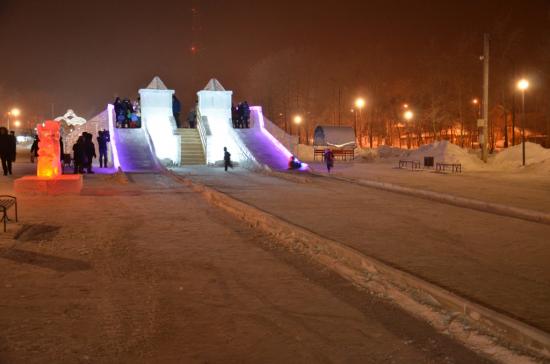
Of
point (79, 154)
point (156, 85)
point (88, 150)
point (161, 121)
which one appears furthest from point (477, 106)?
point (79, 154)

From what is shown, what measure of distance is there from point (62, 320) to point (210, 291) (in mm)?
1699

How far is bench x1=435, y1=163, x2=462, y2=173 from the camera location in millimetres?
27334

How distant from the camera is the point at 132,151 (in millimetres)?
30328

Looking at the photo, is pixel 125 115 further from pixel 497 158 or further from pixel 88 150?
pixel 497 158

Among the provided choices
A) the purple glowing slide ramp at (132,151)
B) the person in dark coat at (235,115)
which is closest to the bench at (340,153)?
the person in dark coat at (235,115)

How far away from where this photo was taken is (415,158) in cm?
3416

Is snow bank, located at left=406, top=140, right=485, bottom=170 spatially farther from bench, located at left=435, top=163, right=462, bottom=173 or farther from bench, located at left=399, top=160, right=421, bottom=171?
bench, located at left=399, top=160, right=421, bottom=171

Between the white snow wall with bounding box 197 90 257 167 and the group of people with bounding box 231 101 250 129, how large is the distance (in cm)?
56

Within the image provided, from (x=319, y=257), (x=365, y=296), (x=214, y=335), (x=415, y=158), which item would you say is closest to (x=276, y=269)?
(x=319, y=257)

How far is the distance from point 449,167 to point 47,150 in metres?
20.8

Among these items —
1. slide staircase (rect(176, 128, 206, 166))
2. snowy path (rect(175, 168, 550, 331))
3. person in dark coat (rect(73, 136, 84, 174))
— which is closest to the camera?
snowy path (rect(175, 168, 550, 331))

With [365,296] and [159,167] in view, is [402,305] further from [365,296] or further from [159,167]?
[159,167]

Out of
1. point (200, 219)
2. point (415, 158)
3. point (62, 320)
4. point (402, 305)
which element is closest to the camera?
point (62, 320)

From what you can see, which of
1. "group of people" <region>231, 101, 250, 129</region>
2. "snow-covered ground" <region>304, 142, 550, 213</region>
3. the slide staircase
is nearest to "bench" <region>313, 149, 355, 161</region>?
"snow-covered ground" <region>304, 142, 550, 213</region>
